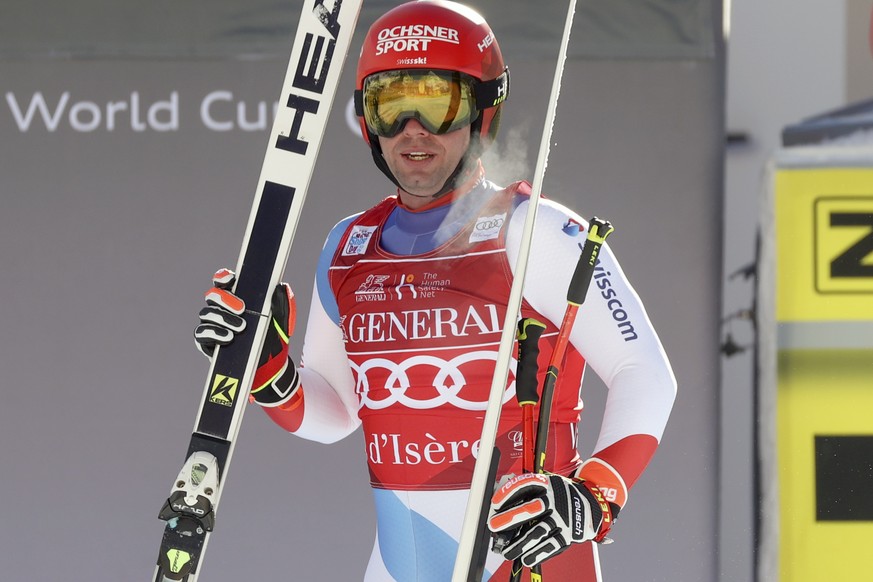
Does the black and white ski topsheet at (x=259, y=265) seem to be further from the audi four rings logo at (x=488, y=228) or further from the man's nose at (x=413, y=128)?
the audi four rings logo at (x=488, y=228)

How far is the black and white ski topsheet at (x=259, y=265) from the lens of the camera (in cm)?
225

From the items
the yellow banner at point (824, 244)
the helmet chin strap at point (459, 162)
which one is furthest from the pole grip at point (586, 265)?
the yellow banner at point (824, 244)

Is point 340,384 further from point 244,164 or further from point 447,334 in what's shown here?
point 244,164

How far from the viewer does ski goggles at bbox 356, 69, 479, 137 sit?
2219 millimetres

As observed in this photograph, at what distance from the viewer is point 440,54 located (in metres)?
2.21

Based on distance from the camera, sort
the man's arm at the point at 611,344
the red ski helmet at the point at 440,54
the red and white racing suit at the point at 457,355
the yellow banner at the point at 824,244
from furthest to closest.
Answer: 1. the yellow banner at the point at 824,244
2. the red ski helmet at the point at 440,54
3. the red and white racing suit at the point at 457,355
4. the man's arm at the point at 611,344

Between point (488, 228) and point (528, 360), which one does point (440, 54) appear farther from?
point (528, 360)

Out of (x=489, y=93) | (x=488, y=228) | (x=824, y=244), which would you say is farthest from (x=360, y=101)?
(x=824, y=244)

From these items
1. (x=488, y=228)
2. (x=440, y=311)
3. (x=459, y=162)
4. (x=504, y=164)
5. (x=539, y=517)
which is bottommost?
(x=539, y=517)

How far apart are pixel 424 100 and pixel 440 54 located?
87mm

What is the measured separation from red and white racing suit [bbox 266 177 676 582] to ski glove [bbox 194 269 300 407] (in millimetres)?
63

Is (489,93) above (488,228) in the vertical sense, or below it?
above

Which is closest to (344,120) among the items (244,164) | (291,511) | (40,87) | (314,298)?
(244,164)

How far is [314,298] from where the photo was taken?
7.84 ft
